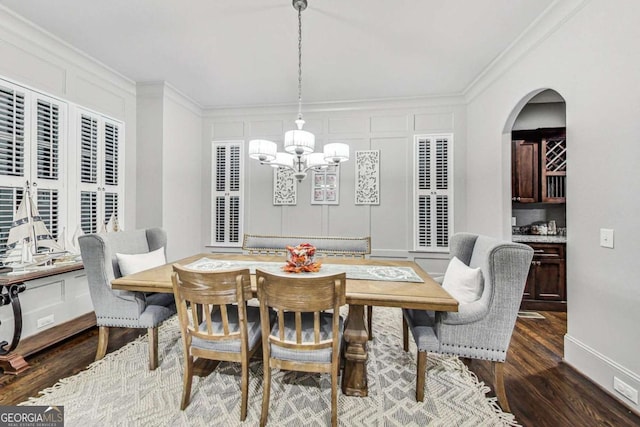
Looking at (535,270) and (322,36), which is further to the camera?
(535,270)

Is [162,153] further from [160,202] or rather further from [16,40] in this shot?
[16,40]

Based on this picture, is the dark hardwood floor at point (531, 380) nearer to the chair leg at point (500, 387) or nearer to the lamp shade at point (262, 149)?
the chair leg at point (500, 387)

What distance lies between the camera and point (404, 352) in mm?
2354

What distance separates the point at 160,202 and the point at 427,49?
12.3ft

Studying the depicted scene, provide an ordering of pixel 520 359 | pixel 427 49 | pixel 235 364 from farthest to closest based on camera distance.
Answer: pixel 427 49 < pixel 520 359 < pixel 235 364

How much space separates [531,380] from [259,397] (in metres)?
1.96

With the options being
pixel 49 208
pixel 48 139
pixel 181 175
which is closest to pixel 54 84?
pixel 48 139

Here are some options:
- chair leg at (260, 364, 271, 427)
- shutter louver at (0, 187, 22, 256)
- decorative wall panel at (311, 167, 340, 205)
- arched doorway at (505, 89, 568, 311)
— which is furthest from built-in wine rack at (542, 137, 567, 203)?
shutter louver at (0, 187, 22, 256)

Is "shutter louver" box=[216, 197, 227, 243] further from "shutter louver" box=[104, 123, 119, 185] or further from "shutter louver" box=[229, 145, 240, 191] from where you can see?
"shutter louver" box=[104, 123, 119, 185]

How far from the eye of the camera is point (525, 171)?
141 inches

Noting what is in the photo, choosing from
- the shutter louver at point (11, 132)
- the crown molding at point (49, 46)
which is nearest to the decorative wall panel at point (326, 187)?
the crown molding at point (49, 46)

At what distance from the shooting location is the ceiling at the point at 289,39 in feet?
7.45

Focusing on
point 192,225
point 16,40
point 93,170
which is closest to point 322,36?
point 16,40

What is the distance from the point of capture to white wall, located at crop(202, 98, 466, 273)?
4.06 meters
